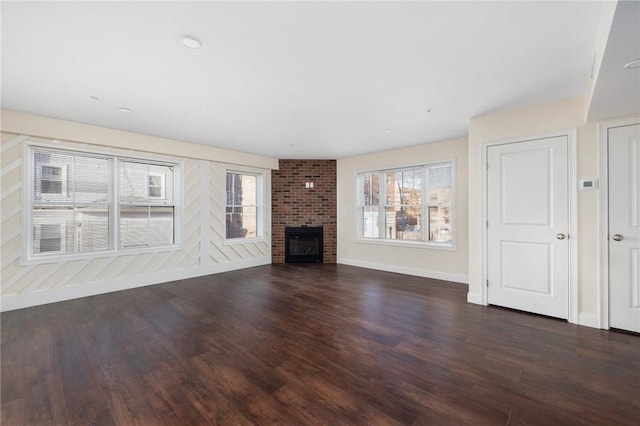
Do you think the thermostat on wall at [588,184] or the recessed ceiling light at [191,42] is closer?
the recessed ceiling light at [191,42]

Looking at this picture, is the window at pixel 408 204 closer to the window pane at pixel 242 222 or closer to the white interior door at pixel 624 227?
the white interior door at pixel 624 227

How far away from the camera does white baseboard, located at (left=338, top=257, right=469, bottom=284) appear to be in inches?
185

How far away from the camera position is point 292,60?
2230 millimetres

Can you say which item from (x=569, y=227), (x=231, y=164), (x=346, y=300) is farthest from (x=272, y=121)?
(x=569, y=227)

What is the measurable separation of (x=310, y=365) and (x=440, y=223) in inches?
152

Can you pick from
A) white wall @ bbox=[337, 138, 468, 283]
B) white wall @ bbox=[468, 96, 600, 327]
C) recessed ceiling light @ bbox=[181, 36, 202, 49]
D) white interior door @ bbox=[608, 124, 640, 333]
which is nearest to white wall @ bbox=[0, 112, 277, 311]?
white wall @ bbox=[337, 138, 468, 283]

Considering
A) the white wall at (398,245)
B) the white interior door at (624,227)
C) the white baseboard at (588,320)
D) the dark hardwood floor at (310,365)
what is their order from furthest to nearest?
the white wall at (398,245) → the white baseboard at (588,320) → the white interior door at (624,227) → the dark hardwood floor at (310,365)

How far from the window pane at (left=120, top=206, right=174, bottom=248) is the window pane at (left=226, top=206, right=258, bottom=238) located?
1208 mm

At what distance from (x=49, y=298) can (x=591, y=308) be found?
6.72 meters

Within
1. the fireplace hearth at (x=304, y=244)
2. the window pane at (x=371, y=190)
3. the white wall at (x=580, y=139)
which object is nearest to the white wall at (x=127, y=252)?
the fireplace hearth at (x=304, y=244)

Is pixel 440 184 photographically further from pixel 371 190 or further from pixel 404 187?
pixel 371 190

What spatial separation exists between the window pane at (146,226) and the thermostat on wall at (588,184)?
6011 millimetres

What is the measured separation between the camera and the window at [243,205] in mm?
5945

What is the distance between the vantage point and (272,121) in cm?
378
